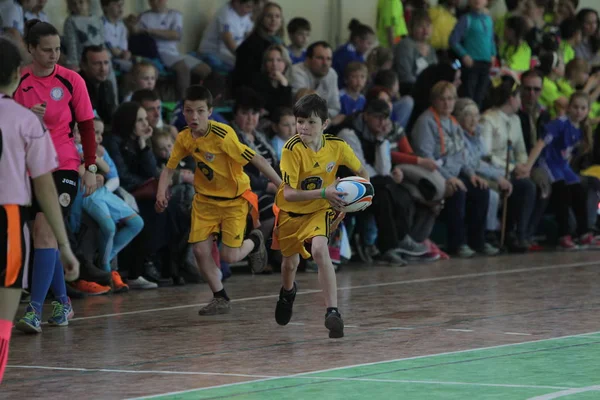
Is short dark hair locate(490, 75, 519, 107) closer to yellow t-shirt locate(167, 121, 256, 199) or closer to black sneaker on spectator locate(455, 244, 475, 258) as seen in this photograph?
black sneaker on spectator locate(455, 244, 475, 258)

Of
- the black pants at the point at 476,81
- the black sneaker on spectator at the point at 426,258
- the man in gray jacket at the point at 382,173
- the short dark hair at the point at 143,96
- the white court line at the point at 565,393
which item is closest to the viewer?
the white court line at the point at 565,393

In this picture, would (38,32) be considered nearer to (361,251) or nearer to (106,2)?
(106,2)

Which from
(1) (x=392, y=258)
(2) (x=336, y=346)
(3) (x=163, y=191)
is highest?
(3) (x=163, y=191)

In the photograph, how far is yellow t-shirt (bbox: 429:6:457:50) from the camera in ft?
59.1

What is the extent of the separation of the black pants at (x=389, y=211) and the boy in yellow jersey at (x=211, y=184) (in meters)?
4.13

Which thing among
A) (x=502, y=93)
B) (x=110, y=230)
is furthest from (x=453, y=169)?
(x=110, y=230)

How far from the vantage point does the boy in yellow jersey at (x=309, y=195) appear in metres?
8.34

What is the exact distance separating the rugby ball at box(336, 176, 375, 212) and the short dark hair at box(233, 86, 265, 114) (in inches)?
179

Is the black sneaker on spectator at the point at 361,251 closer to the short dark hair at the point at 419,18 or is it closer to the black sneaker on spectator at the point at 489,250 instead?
the black sneaker on spectator at the point at 489,250

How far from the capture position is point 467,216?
15.4 metres

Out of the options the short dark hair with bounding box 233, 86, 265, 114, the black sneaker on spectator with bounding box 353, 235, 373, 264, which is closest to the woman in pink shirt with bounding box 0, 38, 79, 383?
the short dark hair with bounding box 233, 86, 265, 114

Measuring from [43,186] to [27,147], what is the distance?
0.20 metres

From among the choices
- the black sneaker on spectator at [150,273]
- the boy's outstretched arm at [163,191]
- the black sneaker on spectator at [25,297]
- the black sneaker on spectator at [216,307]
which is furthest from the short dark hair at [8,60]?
the black sneaker on spectator at [150,273]

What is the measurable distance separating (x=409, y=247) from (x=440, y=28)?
4.69 meters
